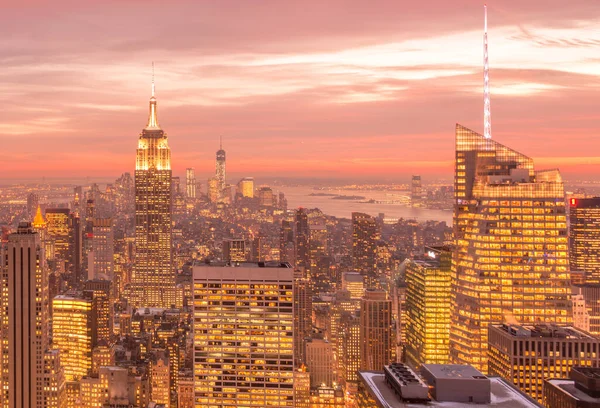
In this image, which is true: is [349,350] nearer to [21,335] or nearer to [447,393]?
[21,335]

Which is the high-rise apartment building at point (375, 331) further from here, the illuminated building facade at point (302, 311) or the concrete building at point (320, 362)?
the illuminated building facade at point (302, 311)

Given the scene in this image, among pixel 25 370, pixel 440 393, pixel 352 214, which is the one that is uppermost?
pixel 352 214

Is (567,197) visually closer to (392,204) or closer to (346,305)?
(392,204)

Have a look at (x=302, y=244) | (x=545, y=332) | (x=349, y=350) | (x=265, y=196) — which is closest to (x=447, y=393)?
(x=545, y=332)

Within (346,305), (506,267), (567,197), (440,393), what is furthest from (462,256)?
(346,305)

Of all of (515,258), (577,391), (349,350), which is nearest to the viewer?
(577,391)

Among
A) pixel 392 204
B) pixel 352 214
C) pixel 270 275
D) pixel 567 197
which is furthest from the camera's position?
pixel 352 214

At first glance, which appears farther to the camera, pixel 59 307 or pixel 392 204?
pixel 59 307

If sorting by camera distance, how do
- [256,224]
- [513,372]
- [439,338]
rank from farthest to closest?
1. [256,224]
2. [439,338]
3. [513,372]
